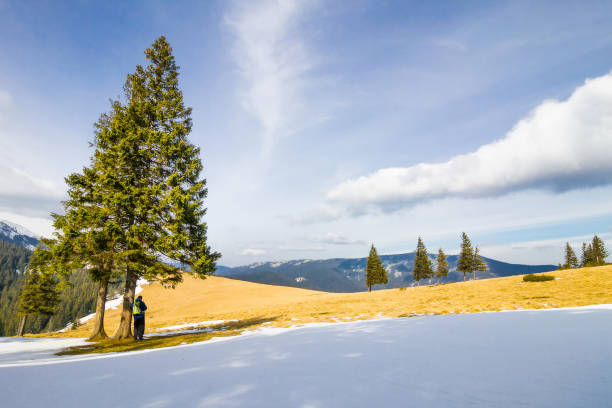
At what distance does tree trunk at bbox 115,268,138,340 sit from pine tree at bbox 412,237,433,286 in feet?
168

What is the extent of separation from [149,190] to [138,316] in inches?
231

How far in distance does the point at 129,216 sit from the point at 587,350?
50.9ft

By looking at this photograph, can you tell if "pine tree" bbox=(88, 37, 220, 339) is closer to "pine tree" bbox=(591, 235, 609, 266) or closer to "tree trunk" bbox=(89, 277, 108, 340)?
"tree trunk" bbox=(89, 277, 108, 340)

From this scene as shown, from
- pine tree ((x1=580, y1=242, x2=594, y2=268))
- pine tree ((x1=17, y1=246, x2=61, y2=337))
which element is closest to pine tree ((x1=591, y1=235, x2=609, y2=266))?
pine tree ((x1=580, y1=242, x2=594, y2=268))

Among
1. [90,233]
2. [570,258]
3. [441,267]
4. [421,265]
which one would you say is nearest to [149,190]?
[90,233]

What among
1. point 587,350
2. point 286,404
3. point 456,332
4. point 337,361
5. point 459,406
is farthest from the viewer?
point 456,332

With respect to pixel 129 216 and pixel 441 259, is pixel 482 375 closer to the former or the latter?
pixel 129 216

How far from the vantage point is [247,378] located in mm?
3725

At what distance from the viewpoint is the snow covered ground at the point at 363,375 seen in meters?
2.89

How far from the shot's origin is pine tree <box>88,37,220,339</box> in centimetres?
1202

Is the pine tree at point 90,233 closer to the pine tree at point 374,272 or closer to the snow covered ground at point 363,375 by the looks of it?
the snow covered ground at point 363,375

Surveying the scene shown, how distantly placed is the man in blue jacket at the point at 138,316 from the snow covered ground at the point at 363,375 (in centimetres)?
669

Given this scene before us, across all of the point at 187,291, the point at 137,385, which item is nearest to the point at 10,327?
the point at 187,291

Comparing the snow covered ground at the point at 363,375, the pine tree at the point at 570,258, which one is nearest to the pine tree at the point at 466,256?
the pine tree at the point at 570,258
